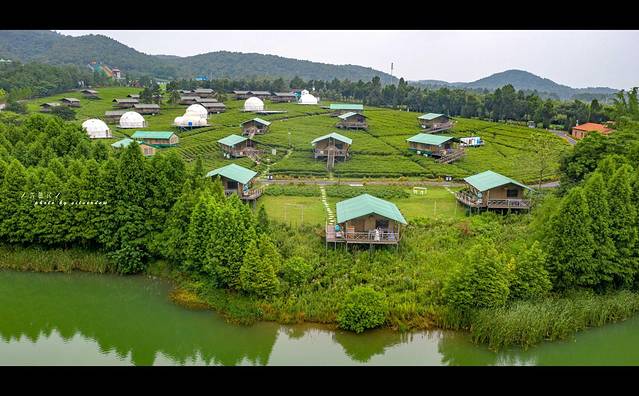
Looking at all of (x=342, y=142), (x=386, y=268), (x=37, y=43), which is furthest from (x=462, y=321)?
(x=37, y=43)

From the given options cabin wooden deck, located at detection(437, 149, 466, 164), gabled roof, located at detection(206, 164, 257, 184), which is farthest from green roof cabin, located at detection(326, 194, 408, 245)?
cabin wooden deck, located at detection(437, 149, 466, 164)

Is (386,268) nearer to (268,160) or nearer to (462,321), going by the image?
(462,321)

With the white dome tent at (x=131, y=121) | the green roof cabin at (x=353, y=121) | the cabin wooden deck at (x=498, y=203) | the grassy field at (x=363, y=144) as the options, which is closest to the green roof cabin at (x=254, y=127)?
the grassy field at (x=363, y=144)

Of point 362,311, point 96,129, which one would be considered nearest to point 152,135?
point 96,129

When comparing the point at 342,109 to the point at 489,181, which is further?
the point at 342,109

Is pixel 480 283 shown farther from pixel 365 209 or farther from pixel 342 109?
pixel 342 109

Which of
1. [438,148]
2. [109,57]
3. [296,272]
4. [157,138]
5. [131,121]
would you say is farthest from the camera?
[109,57]
